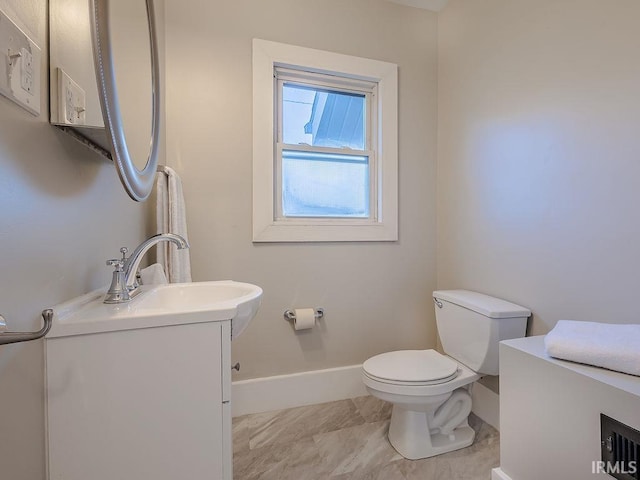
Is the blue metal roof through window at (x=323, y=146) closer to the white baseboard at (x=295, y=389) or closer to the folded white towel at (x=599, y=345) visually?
the white baseboard at (x=295, y=389)

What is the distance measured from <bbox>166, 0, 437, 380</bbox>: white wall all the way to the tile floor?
26 centimetres

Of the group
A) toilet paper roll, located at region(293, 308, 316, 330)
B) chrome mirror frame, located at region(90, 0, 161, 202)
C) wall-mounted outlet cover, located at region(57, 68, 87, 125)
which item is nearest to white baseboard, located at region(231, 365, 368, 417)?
toilet paper roll, located at region(293, 308, 316, 330)

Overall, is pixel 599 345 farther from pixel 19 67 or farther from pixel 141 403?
pixel 19 67

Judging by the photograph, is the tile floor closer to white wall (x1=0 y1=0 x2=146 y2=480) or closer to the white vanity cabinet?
the white vanity cabinet

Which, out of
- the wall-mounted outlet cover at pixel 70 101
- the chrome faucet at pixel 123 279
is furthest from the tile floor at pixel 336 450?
the wall-mounted outlet cover at pixel 70 101

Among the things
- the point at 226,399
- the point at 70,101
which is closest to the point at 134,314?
the point at 226,399

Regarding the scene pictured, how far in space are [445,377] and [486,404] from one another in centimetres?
53

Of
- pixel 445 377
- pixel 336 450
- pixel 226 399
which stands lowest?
pixel 336 450

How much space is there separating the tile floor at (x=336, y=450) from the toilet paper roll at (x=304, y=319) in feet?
1.55

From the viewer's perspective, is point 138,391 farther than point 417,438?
No

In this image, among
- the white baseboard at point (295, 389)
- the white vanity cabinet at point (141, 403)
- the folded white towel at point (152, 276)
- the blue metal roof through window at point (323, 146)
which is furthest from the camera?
the blue metal roof through window at point (323, 146)

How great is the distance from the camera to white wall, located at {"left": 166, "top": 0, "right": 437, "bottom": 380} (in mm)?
1568

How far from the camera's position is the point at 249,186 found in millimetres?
1645
